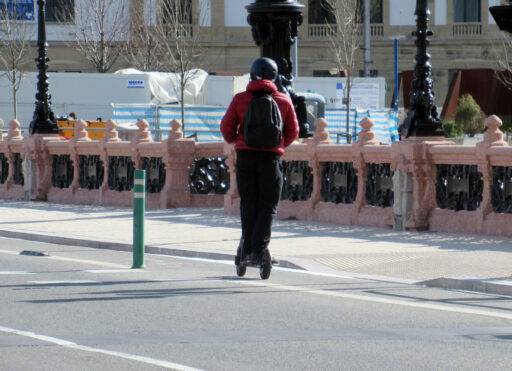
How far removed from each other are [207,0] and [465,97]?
50.8ft

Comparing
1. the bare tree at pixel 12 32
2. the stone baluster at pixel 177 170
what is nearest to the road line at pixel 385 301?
the stone baluster at pixel 177 170

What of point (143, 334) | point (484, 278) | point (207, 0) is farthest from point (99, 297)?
point (207, 0)

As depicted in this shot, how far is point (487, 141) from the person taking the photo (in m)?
18.9

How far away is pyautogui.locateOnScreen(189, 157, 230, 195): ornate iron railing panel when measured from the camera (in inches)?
1009

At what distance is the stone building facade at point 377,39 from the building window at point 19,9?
2.81m

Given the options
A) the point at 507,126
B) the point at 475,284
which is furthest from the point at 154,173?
the point at 507,126

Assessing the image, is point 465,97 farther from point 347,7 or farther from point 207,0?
point 207,0

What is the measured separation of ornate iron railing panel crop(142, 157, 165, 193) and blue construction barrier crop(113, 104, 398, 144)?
16835 mm

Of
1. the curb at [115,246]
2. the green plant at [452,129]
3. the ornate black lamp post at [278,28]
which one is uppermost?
the ornate black lamp post at [278,28]

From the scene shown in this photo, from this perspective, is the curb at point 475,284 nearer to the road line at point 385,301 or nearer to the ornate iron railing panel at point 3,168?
the road line at point 385,301

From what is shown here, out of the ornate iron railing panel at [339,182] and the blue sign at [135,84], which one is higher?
the blue sign at [135,84]

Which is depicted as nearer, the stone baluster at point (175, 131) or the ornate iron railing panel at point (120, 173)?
the stone baluster at point (175, 131)

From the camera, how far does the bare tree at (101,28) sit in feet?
187

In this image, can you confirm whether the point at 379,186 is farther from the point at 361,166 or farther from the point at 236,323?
the point at 236,323
